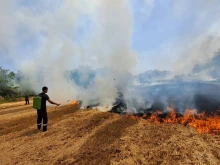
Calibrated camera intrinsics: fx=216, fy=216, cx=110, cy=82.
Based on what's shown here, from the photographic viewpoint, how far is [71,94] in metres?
27.5

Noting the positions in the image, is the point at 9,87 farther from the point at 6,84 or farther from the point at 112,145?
the point at 112,145

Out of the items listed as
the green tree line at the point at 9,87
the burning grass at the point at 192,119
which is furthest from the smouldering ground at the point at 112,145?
the green tree line at the point at 9,87

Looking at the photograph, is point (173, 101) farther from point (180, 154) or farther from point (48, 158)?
point (48, 158)

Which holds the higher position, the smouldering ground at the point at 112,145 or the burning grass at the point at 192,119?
the burning grass at the point at 192,119

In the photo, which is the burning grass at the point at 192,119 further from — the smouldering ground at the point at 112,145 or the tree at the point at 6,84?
the tree at the point at 6,84

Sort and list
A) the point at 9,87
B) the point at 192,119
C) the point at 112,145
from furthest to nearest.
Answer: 1. the point at 9,87
2. the point at 192,119
3. the point at 112,145

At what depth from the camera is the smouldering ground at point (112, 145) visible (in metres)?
7.22

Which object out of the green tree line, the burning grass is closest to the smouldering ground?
the burning grass

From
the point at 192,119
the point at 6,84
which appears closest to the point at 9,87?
the point at 6,84

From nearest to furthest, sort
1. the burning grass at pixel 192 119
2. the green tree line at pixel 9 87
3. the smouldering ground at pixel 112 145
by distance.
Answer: the smouldering ground at pixel 112 145 → the burning grass at pixel 192 119 → the green tree line at pixel 9 87

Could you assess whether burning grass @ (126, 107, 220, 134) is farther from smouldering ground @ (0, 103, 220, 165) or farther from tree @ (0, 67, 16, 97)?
tree @ (0, 67, 16, 97)

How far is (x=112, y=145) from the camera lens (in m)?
8.30

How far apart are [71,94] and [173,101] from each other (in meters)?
15.3

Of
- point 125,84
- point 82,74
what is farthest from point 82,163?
point 82,74
